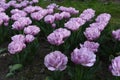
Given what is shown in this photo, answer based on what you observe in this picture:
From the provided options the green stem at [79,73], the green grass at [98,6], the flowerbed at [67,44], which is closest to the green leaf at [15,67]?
the flowerbed at [67,44]

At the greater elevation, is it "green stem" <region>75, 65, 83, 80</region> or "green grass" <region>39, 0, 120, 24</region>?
"green stem" <region>75, 65, 83, 80</region>

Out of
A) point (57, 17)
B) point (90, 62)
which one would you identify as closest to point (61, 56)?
point (90, 62)

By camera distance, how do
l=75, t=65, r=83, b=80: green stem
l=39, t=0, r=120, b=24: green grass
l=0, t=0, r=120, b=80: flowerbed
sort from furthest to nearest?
1. l=39, t=0, r=120, b=24: green grass
2. l=75, t=65, r=83, b=80: green stem
3. l=0, t=0, r=120, b=80: flowerbed

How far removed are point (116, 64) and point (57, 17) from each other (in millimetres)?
2116

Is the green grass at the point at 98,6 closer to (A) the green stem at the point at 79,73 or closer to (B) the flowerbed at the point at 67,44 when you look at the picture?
(B) the flowerbed at the point at 67,44

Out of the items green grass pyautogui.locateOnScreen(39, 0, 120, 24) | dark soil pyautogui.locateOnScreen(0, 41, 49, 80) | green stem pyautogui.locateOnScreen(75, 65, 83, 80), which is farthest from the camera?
green grass pyautogui.locateOnScreen(39, 0, 120, 24)

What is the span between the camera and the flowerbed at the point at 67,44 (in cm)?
A: 319

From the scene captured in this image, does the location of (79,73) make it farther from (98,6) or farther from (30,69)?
(98,6)

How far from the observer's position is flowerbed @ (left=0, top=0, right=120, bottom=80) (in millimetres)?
3188

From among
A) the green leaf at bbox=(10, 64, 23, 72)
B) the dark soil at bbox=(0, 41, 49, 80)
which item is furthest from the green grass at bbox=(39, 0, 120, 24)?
the green leaf at bbox=(10, 64, 23, 72)

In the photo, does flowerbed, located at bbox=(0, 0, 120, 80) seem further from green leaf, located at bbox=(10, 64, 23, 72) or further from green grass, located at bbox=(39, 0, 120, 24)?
green grass, located at bbox=(39, 0, 120, 24)

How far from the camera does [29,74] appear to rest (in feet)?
13.8

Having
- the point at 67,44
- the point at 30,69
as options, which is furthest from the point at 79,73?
the point at 30,69

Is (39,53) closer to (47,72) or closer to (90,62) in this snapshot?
(47,72)
